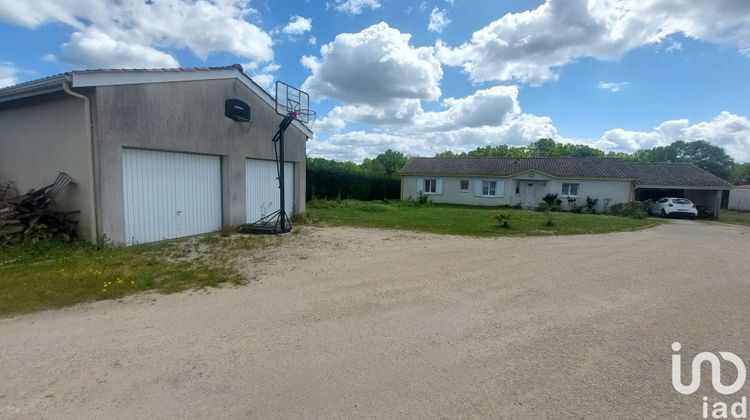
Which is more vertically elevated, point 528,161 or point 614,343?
point 528,161

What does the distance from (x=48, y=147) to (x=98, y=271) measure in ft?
13.6

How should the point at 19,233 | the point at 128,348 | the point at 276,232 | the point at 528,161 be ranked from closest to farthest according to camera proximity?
the point at 128,348
the point at 19,233
the point at 276,232
the point at 528,161

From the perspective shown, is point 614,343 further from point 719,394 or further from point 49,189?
point 49,189

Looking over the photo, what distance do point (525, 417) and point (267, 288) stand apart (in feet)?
12.7

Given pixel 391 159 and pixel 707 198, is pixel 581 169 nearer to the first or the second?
pixel 707 198

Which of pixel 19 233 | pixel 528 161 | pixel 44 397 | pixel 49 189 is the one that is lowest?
pixel 44 397

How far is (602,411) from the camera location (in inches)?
104

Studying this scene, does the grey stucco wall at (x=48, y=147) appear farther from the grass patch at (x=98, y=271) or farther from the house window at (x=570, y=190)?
the house window at (x=570, y=190)

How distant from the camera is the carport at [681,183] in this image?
23.8 m

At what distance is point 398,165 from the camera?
60438 millimetres

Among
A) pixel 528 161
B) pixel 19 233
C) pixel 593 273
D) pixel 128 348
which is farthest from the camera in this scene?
pixel 528 161

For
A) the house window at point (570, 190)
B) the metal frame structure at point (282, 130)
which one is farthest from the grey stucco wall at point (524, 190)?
the metal frame structure at point (282, 130)

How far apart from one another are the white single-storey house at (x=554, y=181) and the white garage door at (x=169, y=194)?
21.0 m

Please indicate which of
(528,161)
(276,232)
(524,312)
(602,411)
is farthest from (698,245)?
(528,161)
